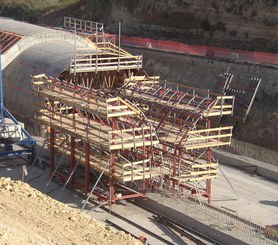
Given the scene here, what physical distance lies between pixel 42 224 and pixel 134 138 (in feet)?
21.1

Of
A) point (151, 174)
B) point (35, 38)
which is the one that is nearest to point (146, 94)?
point (151, 174)

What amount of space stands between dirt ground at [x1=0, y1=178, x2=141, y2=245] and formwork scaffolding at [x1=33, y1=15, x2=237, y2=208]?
3508 millimetres

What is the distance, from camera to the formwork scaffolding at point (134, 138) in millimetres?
24312

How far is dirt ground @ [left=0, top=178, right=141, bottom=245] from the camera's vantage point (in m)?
16.4

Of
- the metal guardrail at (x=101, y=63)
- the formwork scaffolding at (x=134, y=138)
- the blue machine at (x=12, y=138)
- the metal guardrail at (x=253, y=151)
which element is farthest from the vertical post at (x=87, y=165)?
the metal guardrail at (x=253, y=151)

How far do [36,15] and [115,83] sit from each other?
40927mm

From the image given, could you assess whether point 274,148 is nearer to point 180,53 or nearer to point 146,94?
point 146,94

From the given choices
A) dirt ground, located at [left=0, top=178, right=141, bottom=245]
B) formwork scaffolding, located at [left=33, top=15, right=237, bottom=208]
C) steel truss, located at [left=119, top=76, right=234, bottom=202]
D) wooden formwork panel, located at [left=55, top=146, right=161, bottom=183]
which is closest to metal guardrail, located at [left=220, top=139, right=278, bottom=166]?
formwork scaffolding, located at [left=33, top=15, right=237, bottom=208]

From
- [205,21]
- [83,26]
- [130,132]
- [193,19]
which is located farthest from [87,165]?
[83,26]

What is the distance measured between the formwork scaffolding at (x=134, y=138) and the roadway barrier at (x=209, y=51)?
1065 cm

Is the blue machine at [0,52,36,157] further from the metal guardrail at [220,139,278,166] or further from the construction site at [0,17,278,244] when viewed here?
the metal guardrail at [220,139,278,166]

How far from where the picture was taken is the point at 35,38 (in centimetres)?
4056

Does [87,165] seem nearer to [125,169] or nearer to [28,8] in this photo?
[125,169]

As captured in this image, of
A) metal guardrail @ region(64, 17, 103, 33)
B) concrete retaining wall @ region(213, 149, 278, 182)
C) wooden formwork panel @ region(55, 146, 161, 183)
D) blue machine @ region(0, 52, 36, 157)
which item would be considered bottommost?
concrete retaining wall @ region(213, 149, 278, 182)
